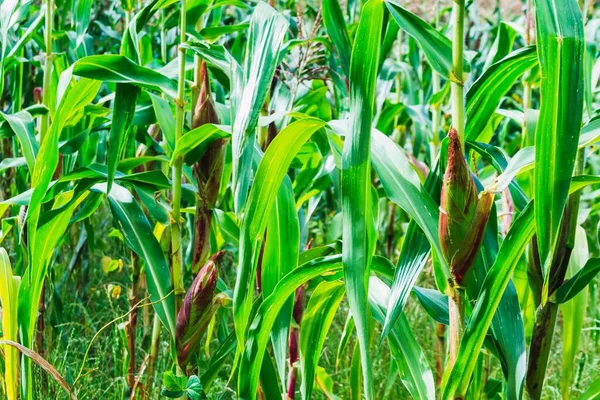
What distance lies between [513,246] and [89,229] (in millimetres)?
1287

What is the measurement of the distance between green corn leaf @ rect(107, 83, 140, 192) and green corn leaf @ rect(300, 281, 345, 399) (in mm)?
359

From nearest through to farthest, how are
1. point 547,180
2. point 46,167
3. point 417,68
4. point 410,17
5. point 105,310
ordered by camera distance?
point 547,180
point 410,17
point 46,167
point 105,310
point 417,68

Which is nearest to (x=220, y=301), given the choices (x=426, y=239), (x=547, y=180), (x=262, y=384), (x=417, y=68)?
(x=262, y=384)

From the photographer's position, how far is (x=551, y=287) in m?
0.98

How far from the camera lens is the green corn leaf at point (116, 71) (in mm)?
1133

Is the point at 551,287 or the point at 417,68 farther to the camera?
the point at 417,68

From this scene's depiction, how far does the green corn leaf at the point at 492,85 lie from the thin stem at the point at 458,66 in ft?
0.29

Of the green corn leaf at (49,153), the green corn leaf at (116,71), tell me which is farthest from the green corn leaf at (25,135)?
the green corn leaf at (116,71)

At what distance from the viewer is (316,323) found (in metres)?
1.13

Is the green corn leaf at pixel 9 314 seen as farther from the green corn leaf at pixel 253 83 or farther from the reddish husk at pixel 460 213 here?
the reddish husk at pixel 460 213

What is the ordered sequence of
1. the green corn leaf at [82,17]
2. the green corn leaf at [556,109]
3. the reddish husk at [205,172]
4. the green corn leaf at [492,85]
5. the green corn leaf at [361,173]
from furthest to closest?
the green corn leaf at [82,17]
the reddish husk at [205,172]
the green corn leaf at [492,85]
the green corn leaf at [361,173]
the green corn leaf at [556,109]

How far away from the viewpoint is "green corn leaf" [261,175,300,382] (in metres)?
1.08

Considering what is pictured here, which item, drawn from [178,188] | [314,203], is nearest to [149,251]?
[178,188]

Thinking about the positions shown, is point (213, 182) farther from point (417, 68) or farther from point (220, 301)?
point (417, 68)
